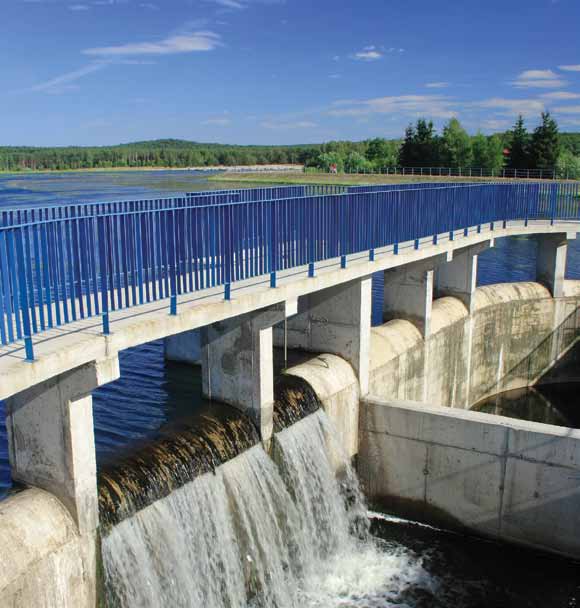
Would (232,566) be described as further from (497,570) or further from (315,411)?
(497,570)

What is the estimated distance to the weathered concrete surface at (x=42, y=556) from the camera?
7.75m

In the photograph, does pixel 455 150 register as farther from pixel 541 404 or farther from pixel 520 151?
pixel 541 404

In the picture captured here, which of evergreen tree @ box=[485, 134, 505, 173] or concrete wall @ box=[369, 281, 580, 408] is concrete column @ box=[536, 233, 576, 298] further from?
evergreen tree @ box=[485, 134, 505, 173]

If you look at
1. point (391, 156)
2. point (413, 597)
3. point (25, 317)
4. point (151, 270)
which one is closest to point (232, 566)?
point (413, 597)

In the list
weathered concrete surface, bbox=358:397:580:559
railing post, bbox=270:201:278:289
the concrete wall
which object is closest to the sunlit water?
the concrete wall

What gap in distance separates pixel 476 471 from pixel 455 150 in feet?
250

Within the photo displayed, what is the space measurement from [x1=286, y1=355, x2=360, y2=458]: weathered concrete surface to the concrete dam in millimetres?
57

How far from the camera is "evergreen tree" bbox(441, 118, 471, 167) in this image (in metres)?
84.4

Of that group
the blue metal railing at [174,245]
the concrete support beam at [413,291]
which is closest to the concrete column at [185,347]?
the blue metal railing at [174,245]

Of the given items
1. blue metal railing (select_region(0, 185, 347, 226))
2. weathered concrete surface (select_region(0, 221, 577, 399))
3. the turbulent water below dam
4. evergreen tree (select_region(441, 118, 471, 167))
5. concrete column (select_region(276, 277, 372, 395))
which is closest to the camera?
weathered concrete surface (select_region(0, 221, 577, 399))

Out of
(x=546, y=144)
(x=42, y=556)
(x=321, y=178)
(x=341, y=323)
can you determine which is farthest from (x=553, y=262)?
(x=321, y=178)

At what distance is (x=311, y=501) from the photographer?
41.4 ft

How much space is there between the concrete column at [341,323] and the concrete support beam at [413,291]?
3597 millimetres

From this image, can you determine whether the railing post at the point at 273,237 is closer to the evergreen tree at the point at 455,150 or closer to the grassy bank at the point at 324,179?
the grassy bank at the point at 324,179
